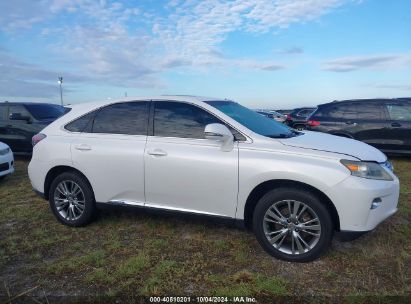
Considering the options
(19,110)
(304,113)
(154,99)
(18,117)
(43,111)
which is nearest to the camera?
(154,99)

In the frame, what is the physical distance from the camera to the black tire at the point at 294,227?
342cm

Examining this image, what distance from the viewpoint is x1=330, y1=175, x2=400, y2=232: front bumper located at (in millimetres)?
3307

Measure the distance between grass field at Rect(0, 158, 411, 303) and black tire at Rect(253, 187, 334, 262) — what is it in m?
0.10

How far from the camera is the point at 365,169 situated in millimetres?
3434

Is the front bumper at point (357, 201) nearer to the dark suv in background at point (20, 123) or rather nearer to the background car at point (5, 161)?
the background car at point (5, 161)

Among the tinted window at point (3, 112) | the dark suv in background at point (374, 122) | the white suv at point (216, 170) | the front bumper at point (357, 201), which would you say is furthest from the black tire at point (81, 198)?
the tinted window at point (3, 112)

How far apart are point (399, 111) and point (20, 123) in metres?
9.98

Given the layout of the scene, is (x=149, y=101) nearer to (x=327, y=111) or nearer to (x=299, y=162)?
(x=299, y=162)

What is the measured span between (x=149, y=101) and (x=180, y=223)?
165 cm

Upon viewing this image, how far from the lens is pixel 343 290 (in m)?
3.08

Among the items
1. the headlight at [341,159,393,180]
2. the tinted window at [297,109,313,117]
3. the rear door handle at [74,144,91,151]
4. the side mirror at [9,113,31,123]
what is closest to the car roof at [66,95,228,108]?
the rear door handle at [74,144,91,151]

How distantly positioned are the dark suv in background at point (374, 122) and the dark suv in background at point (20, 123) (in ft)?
24.8

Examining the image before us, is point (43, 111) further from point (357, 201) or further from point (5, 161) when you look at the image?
point (357, 201)

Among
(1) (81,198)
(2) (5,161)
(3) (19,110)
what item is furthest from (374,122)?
(3) (19,110)
